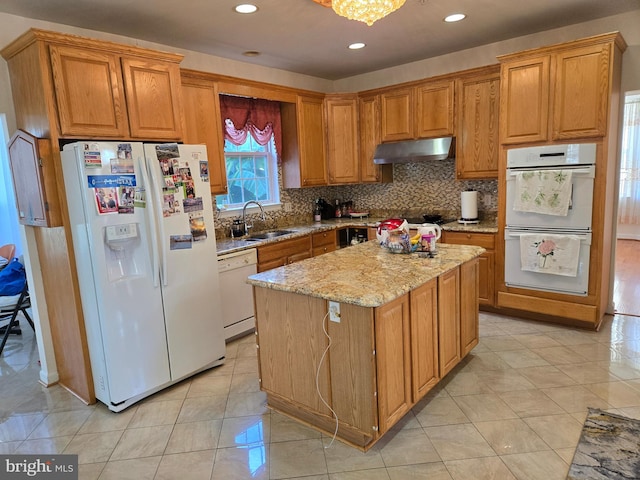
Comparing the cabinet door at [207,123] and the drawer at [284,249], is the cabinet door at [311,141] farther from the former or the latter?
the cabinet door at [207,123]

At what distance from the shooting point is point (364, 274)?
7.86ft

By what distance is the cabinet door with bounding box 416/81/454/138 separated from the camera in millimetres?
4260

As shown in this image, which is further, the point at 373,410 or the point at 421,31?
the point at 421,31

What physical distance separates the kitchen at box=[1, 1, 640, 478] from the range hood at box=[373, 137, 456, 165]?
1.29ft

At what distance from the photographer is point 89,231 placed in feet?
8.16

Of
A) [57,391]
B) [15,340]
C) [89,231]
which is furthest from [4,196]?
[89,231]

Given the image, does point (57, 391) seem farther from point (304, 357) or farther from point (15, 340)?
point (304, 357)

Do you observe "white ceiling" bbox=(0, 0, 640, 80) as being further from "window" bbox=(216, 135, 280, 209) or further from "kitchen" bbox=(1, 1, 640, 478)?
"kitchen" bbox=(1, 1, 640, 478)

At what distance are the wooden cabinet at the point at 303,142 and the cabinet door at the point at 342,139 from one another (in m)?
0.10

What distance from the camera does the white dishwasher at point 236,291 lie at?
11.7 ft

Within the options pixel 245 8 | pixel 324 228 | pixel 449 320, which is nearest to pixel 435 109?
pixel 324 228

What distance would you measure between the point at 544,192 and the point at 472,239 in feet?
2.56

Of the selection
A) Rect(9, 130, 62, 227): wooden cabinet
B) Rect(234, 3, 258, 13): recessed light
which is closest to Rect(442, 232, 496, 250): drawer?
Rect(234, 3, 258, 13): recessed light

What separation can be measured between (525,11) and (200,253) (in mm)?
3172
